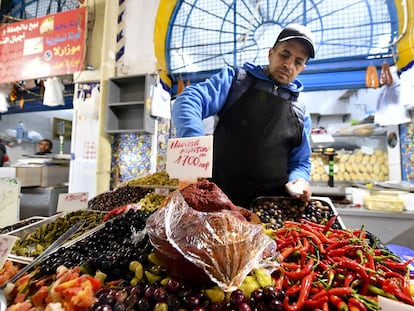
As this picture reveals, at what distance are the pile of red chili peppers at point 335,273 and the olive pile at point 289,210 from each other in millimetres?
321

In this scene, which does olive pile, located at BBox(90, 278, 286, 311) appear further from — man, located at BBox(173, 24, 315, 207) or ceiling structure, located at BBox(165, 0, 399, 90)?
ceiling structure, located at BBox(165, 0, 399, 90)

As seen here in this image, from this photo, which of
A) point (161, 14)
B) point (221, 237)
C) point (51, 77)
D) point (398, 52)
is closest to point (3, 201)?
point (221, 237)

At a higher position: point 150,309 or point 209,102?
point 209,102

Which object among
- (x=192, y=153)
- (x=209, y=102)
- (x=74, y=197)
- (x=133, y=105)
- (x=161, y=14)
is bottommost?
(x=74, y=197)

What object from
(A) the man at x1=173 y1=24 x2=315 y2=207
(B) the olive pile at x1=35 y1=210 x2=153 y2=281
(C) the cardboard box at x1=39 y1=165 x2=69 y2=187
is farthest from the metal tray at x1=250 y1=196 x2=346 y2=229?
(C) the cardboard box at x1=39 y1=165 x2=69 y2=187

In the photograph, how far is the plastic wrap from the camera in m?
0.69

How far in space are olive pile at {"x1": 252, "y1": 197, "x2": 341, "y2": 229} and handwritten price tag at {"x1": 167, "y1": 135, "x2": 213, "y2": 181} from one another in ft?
2.16

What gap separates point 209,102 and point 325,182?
3058mm

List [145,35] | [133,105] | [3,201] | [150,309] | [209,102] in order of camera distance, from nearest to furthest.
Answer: [150,309] < [209,102] < [3,201] < [133,105] < [145,35]

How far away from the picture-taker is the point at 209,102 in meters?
1.67

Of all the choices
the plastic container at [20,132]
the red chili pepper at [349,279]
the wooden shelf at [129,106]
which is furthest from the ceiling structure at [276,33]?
the plastic container at [20,132]

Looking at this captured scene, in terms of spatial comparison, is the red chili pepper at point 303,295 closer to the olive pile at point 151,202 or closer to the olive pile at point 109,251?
the olive pile at point 109,251

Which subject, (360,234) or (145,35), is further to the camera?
(145,35)

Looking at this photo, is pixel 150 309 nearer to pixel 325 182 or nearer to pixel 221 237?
pixel 221 237
